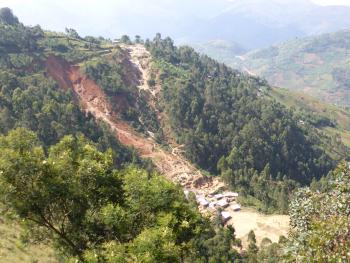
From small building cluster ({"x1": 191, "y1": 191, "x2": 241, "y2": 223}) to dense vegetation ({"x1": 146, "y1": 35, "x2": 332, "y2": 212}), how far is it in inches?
263

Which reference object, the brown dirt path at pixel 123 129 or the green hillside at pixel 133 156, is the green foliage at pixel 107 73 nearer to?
the green hillside at pixel 133 156

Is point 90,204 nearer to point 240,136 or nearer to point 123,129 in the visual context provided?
point 123,129

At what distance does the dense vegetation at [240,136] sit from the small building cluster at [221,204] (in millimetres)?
6685

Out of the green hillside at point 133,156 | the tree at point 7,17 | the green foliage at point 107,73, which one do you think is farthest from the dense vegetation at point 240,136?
the tree at point 7,17

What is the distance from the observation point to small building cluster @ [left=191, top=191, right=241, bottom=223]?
75550 mm

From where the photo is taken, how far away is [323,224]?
13359 millimetres

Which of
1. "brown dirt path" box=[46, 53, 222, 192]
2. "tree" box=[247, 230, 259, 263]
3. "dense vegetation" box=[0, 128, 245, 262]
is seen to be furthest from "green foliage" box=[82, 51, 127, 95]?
"dense vegetation" box=[0, 128, 245, 262]

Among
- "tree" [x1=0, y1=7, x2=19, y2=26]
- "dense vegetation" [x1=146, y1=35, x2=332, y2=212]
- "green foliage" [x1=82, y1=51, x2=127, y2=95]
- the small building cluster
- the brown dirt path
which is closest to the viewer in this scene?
the small building cluster

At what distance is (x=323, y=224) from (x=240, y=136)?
326 ft

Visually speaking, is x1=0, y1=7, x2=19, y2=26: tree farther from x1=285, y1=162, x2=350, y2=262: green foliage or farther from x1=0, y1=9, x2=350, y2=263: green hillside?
x1=285, y1=162, x2=350, y2=262: green foliage

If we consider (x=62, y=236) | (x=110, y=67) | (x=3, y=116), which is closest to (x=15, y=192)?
(x=62, y=236)

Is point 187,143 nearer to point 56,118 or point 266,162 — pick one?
point 266,162


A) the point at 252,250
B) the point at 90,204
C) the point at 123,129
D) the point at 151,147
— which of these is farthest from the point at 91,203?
the point at 123,129

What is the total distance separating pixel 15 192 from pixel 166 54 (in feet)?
450
